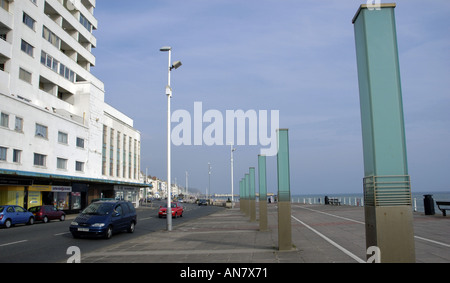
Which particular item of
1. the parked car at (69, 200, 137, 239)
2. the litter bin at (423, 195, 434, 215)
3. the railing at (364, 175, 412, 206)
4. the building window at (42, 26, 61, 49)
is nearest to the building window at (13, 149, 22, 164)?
the building window at (42, 26, 61, 49)

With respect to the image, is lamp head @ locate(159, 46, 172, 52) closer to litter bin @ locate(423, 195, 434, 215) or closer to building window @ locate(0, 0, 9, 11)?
litter bin @ locate(423, 195, 434, 215)

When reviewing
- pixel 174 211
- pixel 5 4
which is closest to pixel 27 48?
pixel 5 4

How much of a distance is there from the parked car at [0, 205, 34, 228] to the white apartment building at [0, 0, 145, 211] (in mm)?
5427

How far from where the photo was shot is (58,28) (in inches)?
1870

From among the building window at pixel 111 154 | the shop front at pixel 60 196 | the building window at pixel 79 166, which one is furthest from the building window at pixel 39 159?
the building window at pixel 111 154

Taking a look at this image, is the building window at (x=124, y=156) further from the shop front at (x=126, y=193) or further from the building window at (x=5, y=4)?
the building window at (x=5, y=4)

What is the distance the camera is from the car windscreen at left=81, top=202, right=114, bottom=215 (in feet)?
56.8

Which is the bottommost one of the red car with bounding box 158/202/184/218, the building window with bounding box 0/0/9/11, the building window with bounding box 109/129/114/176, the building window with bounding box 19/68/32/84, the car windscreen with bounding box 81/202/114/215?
the red car with bounding box 158/202/184/218

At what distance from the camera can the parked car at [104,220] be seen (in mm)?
16078

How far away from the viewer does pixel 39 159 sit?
38.8 m

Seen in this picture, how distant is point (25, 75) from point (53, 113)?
4773mm

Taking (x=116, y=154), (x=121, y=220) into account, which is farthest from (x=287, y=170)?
(x=116, y=154)

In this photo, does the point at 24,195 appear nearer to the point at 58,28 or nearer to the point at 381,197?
the point at 58,28
